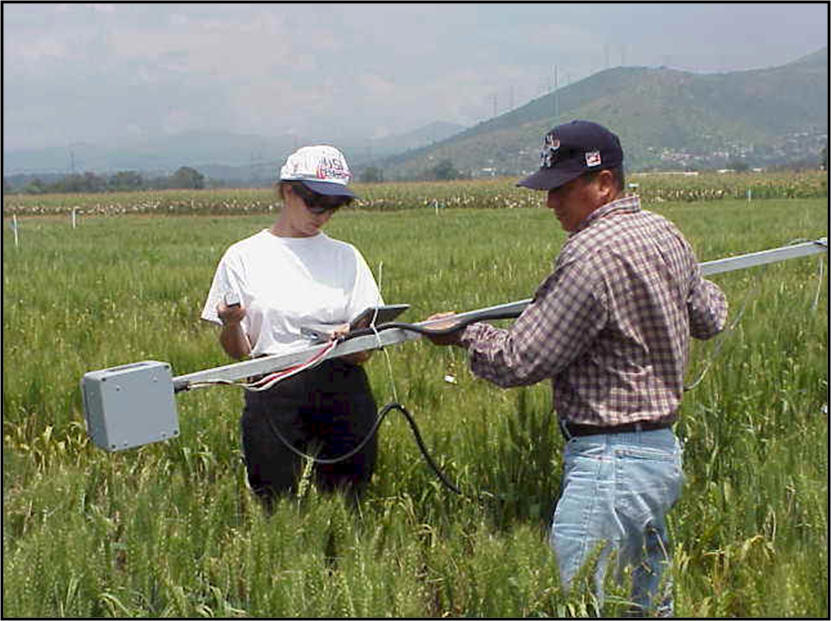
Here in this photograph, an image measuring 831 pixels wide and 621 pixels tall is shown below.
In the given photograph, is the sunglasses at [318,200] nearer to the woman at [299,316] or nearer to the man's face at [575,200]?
the woman at [299,316]

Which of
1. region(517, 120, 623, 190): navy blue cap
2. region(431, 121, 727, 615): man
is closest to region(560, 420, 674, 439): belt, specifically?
region(431, 121, 727, 615): man

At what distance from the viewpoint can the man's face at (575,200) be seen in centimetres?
226

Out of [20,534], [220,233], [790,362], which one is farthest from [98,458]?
[220,233]

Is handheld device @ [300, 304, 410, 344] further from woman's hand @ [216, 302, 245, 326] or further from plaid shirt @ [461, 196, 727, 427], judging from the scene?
plaid shirt @ [461, 196, 727, 427]

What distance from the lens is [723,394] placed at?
3955mm

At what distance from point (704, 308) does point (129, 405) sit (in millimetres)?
1468

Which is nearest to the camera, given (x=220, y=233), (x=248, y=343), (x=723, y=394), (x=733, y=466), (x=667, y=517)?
(x=667, y=517)

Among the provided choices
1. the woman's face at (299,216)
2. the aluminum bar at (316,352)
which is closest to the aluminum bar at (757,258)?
the aluminum bar at (316,352)

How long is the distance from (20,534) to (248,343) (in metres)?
1.03

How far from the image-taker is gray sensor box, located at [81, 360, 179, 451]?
202cm

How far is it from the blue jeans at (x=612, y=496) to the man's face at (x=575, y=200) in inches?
21.4

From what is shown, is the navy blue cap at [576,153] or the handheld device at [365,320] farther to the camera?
the handheld device at [365,320]

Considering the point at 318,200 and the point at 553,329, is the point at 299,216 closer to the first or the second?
the point at 318,200

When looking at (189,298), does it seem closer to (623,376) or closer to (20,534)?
(20,534)
